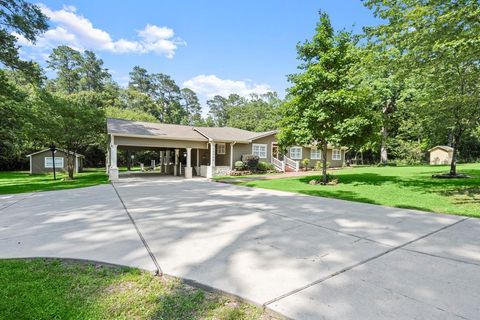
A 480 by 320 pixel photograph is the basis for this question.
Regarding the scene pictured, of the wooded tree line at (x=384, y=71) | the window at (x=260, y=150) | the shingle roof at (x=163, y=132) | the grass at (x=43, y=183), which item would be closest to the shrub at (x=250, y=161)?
the window at (x=260, y=150)

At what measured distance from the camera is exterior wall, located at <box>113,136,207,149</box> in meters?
16.0

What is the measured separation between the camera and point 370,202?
7965mm

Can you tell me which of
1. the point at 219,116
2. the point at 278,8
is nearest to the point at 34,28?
the point at 278,8

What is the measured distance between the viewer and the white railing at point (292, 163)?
22531 millimetres

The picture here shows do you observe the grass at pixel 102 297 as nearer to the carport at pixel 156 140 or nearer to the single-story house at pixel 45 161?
the carport at pixel 156 140

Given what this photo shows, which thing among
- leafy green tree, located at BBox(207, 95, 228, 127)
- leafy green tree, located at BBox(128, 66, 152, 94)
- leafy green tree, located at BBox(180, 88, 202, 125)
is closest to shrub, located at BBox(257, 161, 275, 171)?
leafy green tree, located at BBox(180, 88, 202, 125)

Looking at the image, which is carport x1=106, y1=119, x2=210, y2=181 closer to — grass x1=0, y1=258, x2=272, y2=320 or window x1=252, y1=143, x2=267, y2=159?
window x1=252, y1=143, x2=267, y2=159

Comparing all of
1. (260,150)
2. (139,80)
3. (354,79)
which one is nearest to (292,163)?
(260,150)

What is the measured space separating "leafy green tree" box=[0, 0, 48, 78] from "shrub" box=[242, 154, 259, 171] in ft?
45.6

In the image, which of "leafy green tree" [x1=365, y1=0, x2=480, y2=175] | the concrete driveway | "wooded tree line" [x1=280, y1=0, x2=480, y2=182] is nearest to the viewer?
the concrete driveway

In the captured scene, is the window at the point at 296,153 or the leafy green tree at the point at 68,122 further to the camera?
the window at the point at 296,153

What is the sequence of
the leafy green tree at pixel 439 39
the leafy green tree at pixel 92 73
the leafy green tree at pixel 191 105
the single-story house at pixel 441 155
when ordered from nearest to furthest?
the leafy green tree at pixel 439 39 < the single-story house at pixel 441 155 < the leafy green tree at pixel 92 73 < the leafy green tree at pixel 191 105

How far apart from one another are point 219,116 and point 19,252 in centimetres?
6930

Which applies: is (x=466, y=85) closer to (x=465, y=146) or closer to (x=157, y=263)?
(x=157, y=263)
